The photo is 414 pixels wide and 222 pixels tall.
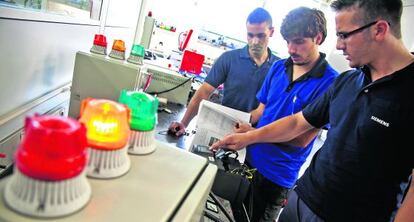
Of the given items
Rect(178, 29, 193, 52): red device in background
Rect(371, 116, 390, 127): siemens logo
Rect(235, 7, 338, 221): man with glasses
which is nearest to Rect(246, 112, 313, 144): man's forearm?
Rect(235, 7, 338, 221): man with glasses

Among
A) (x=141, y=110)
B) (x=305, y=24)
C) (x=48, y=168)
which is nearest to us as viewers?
(x=48, y=168)

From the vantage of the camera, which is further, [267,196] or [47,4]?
[267,196]

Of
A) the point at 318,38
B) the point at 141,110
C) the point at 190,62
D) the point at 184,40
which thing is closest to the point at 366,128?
the point at 318,38

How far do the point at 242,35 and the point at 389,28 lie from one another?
5.15 meters

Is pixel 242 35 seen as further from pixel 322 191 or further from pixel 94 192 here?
pixel 94 192

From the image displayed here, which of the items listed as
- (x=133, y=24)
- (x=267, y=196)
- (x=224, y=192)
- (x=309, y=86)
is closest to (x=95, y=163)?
(x=224, y=192)

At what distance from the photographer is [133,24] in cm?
296

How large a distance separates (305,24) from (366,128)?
25.2 inches

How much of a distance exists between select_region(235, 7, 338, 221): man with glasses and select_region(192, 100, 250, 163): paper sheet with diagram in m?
0.06

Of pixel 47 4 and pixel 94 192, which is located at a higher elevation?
pixel 47 4

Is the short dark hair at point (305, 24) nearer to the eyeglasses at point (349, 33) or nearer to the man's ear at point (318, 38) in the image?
the man's ear at point (318, 38)

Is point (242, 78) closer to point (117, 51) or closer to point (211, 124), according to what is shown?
point (211, 124)

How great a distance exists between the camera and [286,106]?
143cm

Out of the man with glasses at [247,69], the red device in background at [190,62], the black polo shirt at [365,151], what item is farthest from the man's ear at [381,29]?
the red device in background at [190,62]
